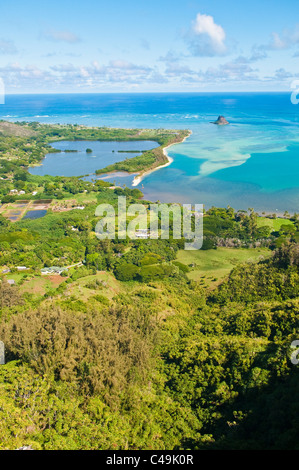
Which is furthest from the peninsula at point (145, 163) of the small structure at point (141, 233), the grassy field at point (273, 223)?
the grassy field at point (273, 223)

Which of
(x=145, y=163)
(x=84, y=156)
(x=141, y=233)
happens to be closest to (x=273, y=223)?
(x=141, y=233)

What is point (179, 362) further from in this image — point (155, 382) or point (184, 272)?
point (184, 272)

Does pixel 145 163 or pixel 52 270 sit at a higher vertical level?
pixel 145 163

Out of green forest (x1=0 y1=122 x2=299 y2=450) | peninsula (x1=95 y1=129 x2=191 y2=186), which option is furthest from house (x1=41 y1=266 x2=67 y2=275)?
peninsula (x1=95 y1=129 x2=191 y2=186)

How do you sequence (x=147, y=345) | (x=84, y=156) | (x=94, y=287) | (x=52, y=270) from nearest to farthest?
1. (x=147, y=345)
2. (x=94, y=287)
3. (x=52, y=270)
4. (x=84, y=156)

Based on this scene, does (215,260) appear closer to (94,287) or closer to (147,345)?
(94,287)

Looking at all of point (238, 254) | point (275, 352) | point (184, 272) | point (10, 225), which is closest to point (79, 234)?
point (10, 225)

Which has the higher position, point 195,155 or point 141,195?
point 195,155
